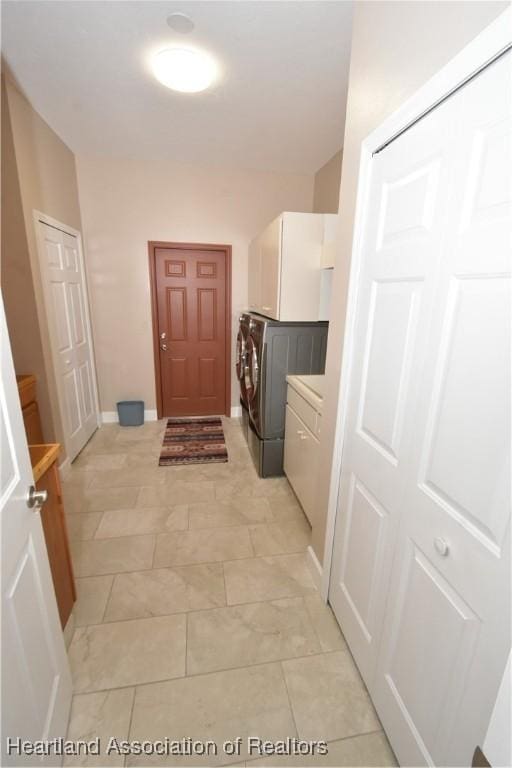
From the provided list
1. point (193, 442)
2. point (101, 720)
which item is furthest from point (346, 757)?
point (193, 442)

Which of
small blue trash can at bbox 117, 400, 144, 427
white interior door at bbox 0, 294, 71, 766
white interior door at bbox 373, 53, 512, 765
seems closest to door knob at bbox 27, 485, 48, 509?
white interior door at bbox 0, 294, 71, 766

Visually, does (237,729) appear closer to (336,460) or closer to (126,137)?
(336,460)

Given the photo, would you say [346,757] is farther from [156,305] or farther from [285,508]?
[156,305]

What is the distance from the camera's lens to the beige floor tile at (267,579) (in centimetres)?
169

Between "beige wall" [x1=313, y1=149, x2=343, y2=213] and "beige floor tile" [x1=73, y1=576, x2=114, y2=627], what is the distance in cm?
331

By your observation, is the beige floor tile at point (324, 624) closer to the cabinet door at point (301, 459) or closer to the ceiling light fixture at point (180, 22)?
the cabinet door at point (301, 459)

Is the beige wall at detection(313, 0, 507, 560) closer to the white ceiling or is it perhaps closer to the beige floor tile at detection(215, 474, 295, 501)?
the white ceiling

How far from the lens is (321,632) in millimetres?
1505

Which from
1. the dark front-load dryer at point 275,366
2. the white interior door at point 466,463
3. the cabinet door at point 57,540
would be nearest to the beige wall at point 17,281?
the cabinet door at point 57,540

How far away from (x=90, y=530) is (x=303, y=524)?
1415mm

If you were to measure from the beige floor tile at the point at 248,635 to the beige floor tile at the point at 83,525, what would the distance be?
3.09 ft

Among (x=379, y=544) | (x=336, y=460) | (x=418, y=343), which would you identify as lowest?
(x=379, y=544)

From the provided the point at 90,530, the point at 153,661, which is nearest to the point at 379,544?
the point at 153,661

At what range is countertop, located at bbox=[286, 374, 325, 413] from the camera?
72.3 inches
